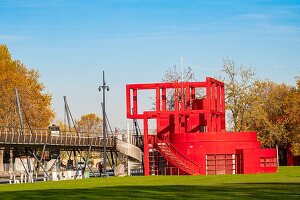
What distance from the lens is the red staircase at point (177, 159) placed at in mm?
83062

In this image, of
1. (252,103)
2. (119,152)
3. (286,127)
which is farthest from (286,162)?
(119,152)

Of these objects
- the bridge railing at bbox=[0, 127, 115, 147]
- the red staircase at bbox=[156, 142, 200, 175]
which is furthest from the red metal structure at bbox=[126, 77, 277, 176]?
the bridge railing at bbox=[0, 127, 115, 147]

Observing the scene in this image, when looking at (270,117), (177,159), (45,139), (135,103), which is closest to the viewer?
(45,139)

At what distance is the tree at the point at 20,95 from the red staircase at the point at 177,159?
2879 cm

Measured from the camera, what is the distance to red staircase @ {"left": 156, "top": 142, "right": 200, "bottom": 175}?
3270 inches

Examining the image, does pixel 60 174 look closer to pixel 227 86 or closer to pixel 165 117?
pixel 165 117

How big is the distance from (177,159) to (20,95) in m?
33.2

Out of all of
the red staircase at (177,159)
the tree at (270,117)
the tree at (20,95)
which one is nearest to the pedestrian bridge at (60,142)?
the red staircase at (177,159)

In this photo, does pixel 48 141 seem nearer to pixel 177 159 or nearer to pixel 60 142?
pixel 60 142

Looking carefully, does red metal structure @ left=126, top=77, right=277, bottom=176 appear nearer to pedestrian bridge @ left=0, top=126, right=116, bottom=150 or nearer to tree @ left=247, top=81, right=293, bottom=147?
pedestrian bridge @ left=0, top=126, right=116, bottom=150

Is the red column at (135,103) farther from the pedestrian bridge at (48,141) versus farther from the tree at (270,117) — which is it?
the tree at (270,117)

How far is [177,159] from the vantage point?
84000mm

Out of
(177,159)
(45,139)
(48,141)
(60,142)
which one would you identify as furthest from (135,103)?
(45,139)

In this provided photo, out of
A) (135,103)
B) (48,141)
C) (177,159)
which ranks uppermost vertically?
(135,103)
